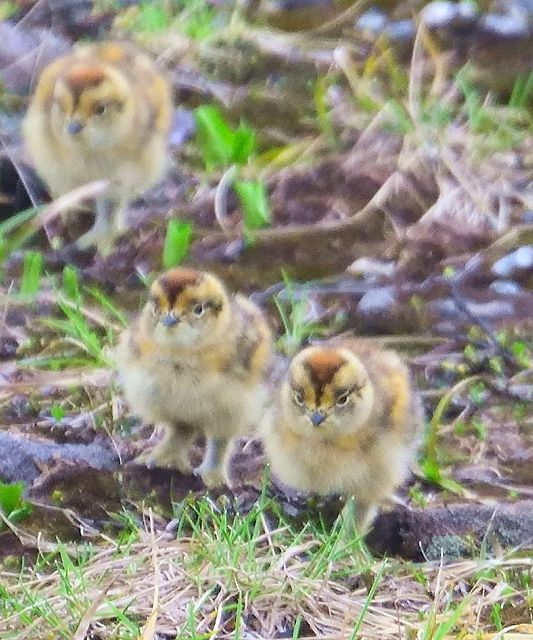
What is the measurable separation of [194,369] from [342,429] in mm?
446

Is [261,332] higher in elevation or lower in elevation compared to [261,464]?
higher

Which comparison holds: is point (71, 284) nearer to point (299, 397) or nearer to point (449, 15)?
point (299, 397)

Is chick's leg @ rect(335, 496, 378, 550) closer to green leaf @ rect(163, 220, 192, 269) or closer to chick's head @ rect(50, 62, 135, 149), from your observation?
green leaf @ rect(163, 220, 192, 269)

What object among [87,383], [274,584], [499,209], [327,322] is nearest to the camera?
[274,584]

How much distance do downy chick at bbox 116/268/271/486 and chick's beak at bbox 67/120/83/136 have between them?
1472mm

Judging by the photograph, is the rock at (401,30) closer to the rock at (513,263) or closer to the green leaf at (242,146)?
the green leaf at (242,146)

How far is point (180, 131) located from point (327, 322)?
1.69 meters

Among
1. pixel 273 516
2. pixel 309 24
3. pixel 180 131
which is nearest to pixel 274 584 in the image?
pixel 273 516

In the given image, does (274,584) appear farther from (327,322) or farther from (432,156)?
(432,156)

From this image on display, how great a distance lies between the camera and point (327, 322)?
4168 millimetres

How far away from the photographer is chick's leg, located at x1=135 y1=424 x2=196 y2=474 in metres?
3.30

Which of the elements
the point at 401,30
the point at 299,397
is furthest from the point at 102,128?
the point at 401,30

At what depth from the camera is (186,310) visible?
10.4 feet

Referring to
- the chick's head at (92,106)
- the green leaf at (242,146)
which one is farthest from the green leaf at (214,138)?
the chick's head at (92,106)
